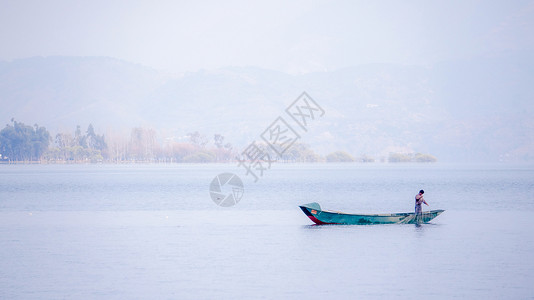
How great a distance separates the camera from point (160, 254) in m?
37.0

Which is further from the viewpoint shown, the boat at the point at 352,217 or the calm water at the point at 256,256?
the boat at the point at 352,217

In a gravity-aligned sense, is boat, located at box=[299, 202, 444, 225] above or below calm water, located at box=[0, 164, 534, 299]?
above

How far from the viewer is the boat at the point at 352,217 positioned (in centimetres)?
4822

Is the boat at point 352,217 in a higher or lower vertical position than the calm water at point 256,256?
A: higher

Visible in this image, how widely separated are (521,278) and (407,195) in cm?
6185

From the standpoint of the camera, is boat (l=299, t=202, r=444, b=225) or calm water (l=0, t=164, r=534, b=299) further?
boat (l=299, t=202, r=444, b=225)

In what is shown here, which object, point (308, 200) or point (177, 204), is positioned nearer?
point (177, 204)

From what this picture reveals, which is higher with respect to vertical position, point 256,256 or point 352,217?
point 352,217

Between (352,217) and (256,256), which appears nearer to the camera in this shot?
(256,256)

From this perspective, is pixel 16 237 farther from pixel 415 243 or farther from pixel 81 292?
pixel 415 243

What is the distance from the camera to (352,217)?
48531 mm

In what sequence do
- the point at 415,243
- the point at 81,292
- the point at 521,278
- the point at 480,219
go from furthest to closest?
the point at 480,219 < the point at 415,243 < the point at 521,278 < the point at 81,292

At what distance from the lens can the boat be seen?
48.2 meters

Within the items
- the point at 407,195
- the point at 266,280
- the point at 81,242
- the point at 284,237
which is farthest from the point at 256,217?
the point at 407,195
